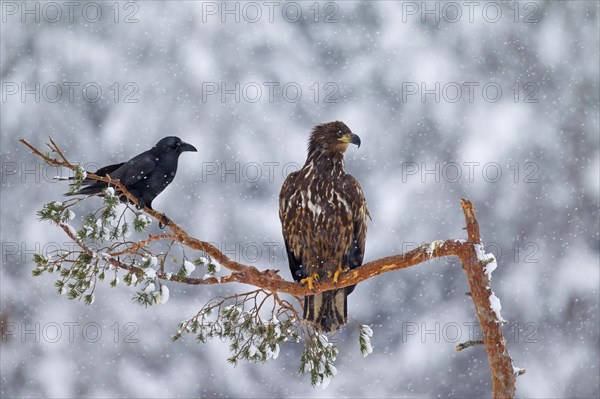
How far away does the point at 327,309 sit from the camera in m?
6.60

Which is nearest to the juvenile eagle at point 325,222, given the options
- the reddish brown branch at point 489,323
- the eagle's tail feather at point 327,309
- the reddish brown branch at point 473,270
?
the eagle's tail feather at point 327,309

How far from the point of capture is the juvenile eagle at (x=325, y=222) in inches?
260

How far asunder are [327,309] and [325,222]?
0.70 meters

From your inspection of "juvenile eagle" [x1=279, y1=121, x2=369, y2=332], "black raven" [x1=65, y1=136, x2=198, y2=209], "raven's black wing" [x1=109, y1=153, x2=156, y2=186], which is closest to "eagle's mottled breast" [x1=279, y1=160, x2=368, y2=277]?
"juvenile eagle" [x1=279, y1=121, x2=369, y2=332]

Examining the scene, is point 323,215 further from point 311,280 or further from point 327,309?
point 327,309

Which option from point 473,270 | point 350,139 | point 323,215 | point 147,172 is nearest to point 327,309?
point 323,215

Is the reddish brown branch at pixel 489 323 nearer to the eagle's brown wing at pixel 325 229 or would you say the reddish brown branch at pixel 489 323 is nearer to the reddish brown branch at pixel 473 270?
the reddish brown branch at pixel 473 270

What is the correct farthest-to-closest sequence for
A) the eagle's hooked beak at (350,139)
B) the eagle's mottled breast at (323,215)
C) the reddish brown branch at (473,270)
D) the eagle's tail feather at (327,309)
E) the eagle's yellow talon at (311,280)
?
the eagle's hooked beak at (350,139) → the eagle's mottled breast at (323,215) → the eagle's tail feather at (327,309) → the eagle's yellow talon at (311,280) → the reddish brown branch at (473,270)

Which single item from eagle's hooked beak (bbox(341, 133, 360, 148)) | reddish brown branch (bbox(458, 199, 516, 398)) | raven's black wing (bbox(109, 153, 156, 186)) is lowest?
reddish brown branch (bbox(458, 199, 516, 398))

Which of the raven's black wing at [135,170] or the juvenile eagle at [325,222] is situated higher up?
the raven's black wing at [135,170]

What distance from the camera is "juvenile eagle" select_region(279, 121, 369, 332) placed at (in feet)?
21.7

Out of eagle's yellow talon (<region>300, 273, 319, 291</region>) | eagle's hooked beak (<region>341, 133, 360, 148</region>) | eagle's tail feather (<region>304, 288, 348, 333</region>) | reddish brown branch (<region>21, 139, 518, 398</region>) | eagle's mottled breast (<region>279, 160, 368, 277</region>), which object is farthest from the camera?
eagle's hooked beak (<region>341, 133, 360, 148</region>)

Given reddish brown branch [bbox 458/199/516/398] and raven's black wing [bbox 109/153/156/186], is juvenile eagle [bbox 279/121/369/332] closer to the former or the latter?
raven's black wing [bbox 109/153/156/186]

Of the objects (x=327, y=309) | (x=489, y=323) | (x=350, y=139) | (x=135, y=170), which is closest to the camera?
(x=489, y=323)
